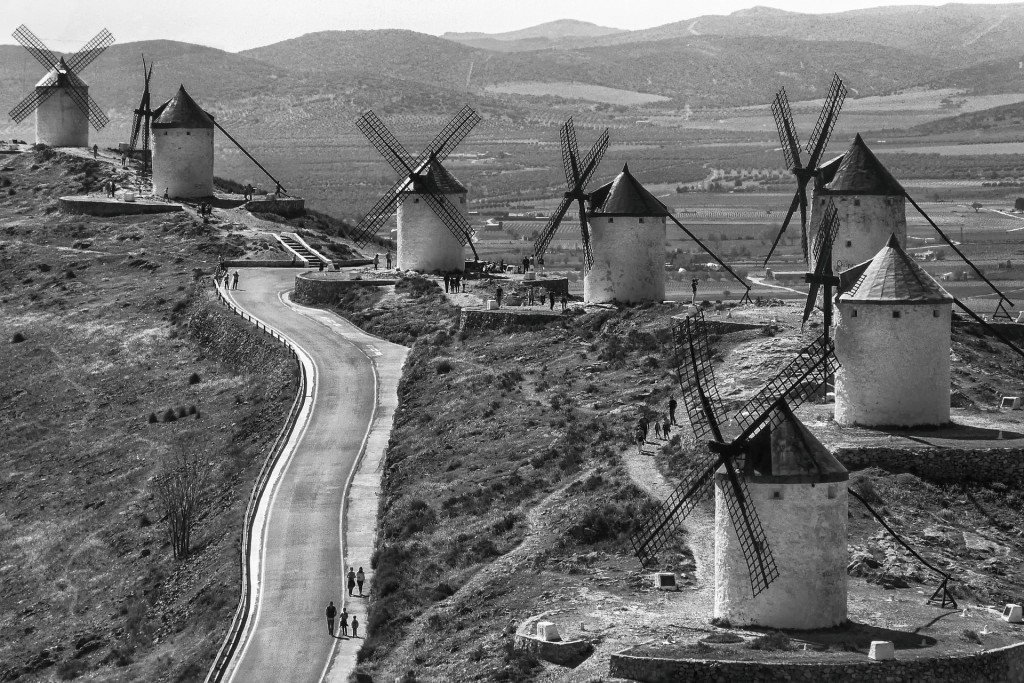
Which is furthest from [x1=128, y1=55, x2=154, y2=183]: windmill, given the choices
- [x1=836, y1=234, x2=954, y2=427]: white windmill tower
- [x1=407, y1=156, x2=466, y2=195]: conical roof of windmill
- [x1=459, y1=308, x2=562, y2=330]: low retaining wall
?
[x1=836, y1=234, x2=954, y2=427]: white windmill tower

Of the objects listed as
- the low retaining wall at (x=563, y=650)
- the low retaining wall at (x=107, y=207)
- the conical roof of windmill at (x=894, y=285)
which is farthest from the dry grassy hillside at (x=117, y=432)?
the conical roof of windmill at (x=894, y=285)

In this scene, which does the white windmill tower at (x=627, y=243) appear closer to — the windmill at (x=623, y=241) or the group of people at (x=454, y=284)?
the windmill at (x=623, y=241)

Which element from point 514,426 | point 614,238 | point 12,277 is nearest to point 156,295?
point 12,277

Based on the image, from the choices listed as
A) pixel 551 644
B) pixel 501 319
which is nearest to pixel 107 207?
pixel 501 319

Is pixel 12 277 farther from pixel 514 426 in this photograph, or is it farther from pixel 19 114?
pixel 514 426

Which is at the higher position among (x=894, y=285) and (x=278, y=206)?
(x=278, y=206)

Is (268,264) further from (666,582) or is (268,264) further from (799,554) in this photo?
(799,554)
